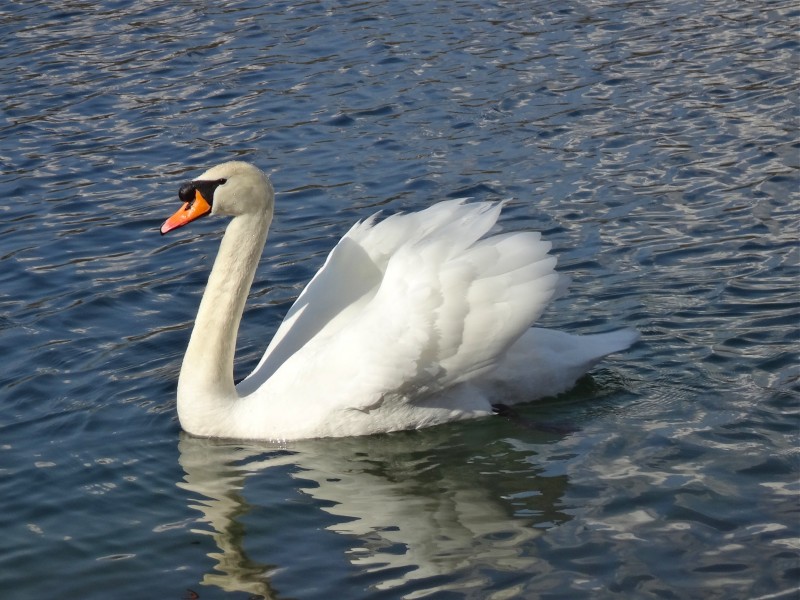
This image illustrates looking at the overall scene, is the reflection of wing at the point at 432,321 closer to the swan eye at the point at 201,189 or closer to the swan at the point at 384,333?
the swan at the point at 384,333

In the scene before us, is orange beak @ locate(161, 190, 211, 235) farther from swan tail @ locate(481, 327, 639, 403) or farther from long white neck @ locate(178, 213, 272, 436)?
swan tail @ locate(481, 327, 639, 403)

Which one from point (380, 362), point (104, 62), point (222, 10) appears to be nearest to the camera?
point (380, 362)

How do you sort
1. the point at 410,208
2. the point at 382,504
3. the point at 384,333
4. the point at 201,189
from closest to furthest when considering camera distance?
the point at 382,504 → the point at 384,333 → the point at 201,189 → the point at 410,208

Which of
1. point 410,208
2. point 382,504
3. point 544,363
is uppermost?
point 410,208

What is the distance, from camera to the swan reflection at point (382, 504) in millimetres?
6156

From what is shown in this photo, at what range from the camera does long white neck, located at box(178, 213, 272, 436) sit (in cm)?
762

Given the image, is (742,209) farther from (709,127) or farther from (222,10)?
(222,10)

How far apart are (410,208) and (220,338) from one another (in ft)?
11.6

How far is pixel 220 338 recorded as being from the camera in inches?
304

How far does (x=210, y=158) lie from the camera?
1241 centimetres

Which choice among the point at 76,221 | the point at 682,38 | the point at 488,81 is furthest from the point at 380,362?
the point at 682,38

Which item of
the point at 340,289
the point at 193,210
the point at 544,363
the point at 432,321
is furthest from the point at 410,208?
the point at 432,321

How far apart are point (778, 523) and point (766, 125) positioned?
619cm

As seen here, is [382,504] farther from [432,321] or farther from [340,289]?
[340,289]
